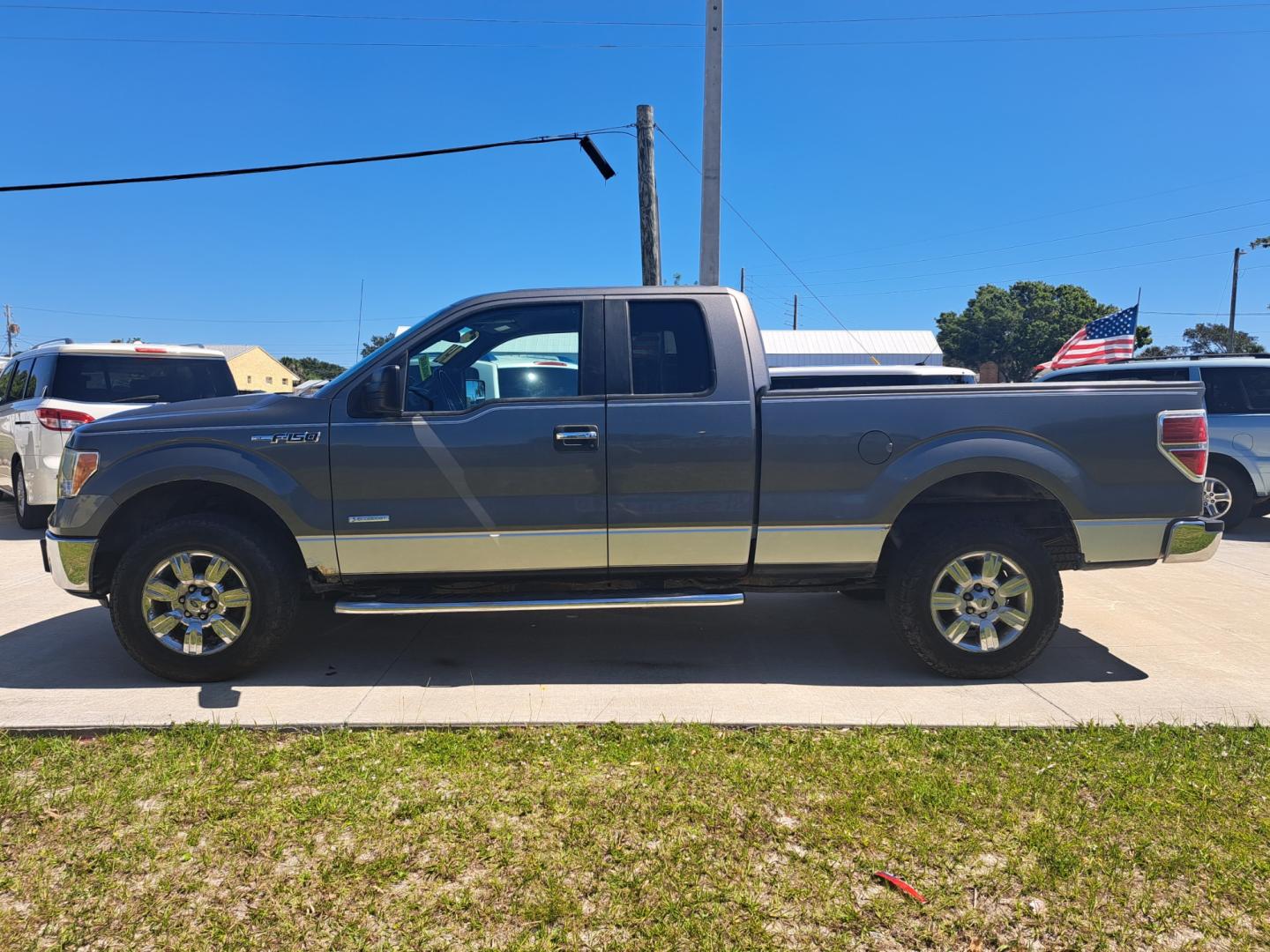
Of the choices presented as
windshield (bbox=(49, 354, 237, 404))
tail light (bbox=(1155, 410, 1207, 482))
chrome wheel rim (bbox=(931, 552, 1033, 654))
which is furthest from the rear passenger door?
windshield (bbox=(49, 354, 237, 404))

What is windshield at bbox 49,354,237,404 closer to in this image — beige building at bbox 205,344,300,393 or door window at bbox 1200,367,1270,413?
door window at bbox 1200,367,1270,413

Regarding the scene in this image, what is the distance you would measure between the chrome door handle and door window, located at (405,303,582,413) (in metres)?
0.21

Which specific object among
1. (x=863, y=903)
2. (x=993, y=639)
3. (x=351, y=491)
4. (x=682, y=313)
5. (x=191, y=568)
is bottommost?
(x=863, y=903)

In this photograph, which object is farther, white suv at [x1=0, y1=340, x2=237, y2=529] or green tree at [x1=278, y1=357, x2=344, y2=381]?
green tree at [x1=278, y1=357, x2=344, y2=381]

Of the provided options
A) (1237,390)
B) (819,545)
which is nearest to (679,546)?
(819,545)

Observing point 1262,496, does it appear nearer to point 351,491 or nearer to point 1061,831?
point 1061,831

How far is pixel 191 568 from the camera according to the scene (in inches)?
160

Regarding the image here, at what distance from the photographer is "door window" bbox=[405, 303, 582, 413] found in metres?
4.20

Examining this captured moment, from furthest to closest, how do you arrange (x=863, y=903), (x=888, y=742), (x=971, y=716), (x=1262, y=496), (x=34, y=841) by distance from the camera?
1. (x=1262, y=496)
2. (x=971, y=716)
3. (x=888, y=742)
4. (x=34, y=841)
5. (x=863, y=903)

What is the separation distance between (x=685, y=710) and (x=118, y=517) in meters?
3.10

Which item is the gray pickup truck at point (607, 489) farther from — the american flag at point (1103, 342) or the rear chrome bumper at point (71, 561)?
the american flag at point (1103, 342)

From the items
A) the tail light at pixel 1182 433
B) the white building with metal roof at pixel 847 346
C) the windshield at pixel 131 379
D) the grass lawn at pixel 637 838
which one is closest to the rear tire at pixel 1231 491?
the tail light at pixel 1182 433

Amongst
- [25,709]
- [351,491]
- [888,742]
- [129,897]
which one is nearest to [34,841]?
[129,897]

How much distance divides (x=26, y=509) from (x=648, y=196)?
9142 mm
